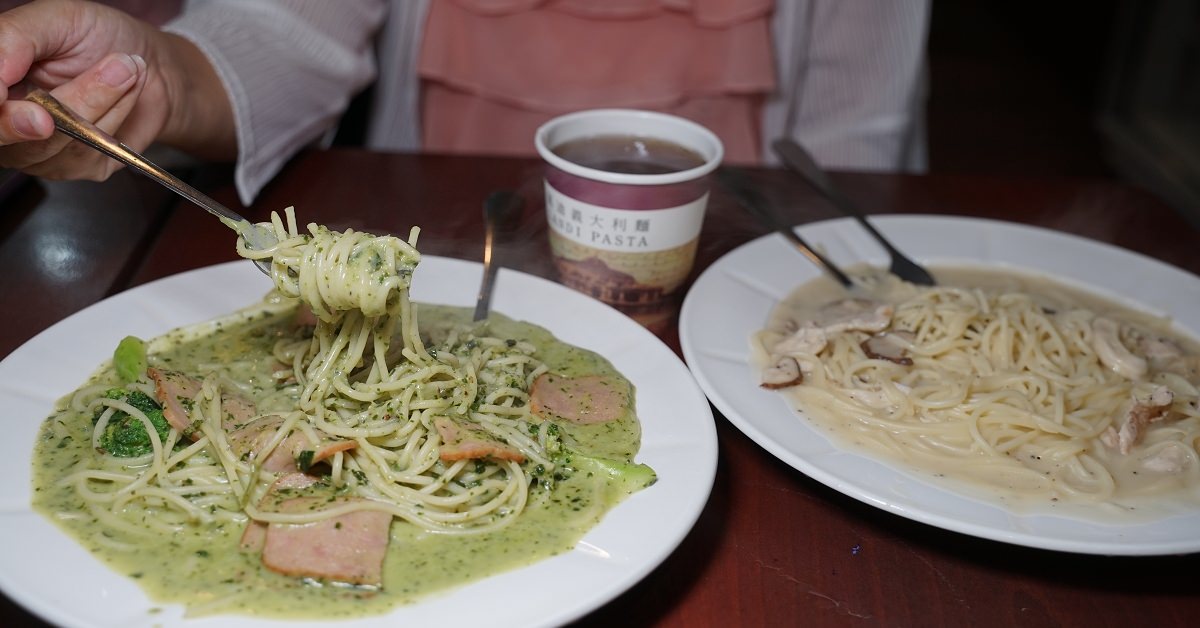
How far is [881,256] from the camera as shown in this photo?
253 cm

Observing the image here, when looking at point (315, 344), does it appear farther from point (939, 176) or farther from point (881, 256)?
point (939, 176)

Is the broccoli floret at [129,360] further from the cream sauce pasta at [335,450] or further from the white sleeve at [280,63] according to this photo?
the white sleeve at [280,63]

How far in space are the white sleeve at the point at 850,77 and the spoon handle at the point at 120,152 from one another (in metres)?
2.25

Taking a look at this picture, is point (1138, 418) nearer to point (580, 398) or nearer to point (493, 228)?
point (580, 398)

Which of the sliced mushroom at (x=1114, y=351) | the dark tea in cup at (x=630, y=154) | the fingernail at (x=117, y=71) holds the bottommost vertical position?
the sliced mushroom at (x=1114, y=351)

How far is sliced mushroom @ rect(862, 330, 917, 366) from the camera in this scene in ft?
6.83

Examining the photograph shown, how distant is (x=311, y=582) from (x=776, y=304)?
1.31m

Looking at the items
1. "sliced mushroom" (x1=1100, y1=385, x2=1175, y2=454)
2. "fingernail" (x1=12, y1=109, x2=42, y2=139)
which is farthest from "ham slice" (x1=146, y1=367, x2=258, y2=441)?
"sliced mushroom" (x1=1100, y1=385, x2=1175, y2=454)

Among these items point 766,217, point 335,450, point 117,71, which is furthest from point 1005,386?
point 117,71

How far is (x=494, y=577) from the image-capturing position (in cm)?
133

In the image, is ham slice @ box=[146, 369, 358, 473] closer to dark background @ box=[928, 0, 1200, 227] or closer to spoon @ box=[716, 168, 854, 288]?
spoon @ box=[716, 168, 854, 288]

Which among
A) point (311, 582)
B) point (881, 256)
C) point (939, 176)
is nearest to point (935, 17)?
point (939, 176)

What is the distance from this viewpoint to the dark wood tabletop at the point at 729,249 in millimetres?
1463

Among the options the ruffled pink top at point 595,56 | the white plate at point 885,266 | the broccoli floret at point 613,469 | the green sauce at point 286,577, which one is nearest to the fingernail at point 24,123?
the green sauce at point 286,577
